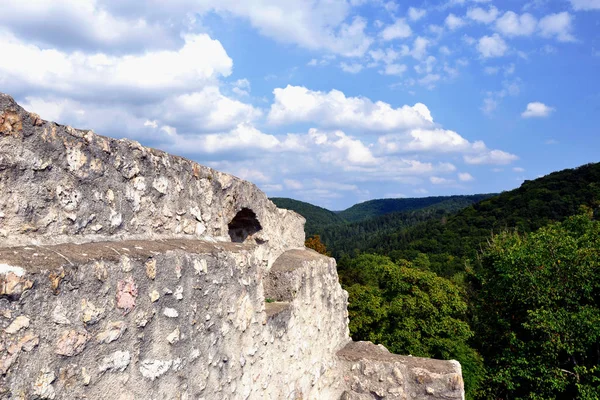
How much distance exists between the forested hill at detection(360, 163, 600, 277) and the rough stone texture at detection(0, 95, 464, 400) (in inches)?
1370

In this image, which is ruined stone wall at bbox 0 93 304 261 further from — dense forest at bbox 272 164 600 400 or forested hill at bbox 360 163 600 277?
forested hill at bbox 360 163 600 277

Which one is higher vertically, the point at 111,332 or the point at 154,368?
the point at 111,332

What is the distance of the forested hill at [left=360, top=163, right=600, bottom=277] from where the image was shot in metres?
39.7

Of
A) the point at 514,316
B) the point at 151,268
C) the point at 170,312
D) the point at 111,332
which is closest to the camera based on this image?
the point at 111,332

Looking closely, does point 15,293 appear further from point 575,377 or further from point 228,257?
point 575,377

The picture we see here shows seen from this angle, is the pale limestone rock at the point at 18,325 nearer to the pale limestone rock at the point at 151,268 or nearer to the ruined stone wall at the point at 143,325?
the ruined stone wall at the point at 143,325

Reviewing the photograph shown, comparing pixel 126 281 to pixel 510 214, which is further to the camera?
pixel 510 214

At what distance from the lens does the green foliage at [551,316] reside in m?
11.9

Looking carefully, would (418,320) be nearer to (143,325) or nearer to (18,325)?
(143,325)

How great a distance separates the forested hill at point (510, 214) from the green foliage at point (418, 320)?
21373mm

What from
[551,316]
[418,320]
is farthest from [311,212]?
[551,316]

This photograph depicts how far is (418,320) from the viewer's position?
15586 millimetres

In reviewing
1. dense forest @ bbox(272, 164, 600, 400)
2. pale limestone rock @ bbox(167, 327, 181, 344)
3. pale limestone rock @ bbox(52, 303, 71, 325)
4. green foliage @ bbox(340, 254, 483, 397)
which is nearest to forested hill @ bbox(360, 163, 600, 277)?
dense forest @ bbox(272, 164, 600, 400)

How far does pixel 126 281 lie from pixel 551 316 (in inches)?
502
